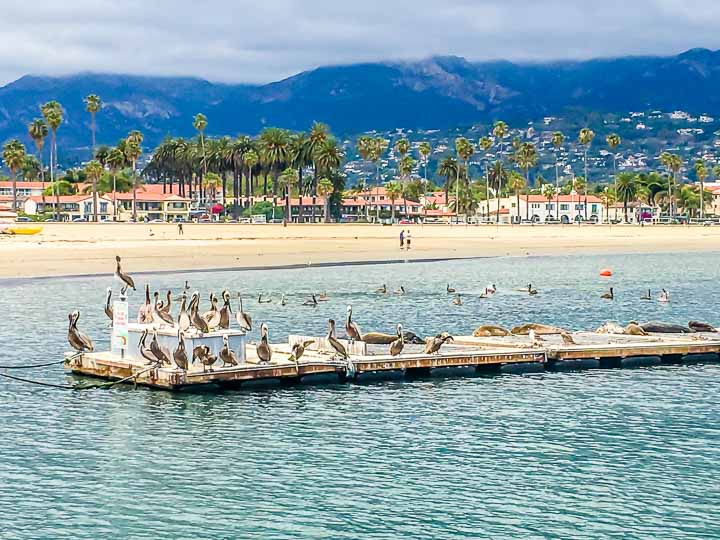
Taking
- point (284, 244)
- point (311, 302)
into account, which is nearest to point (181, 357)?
point (311, 302)

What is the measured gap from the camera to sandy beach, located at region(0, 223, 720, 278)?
272ft

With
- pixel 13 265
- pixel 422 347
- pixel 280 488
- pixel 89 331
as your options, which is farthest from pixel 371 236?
pixel 280 488

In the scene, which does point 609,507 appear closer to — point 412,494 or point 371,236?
point 412,494

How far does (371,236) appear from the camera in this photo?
126 m

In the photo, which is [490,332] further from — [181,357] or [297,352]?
[181,357]

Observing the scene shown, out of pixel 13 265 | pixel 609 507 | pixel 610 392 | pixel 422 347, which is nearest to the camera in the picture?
pixel 609 507

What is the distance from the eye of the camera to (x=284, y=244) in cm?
10850

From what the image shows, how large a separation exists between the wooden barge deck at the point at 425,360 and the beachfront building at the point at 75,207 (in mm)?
154831

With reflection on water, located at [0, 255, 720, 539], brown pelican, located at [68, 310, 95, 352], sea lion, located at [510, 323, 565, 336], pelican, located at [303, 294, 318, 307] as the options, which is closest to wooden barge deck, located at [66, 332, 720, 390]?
brown pelican, located at [68, 310, 95, 352]

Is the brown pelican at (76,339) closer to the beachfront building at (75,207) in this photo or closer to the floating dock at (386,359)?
the floating dock at (386,359)

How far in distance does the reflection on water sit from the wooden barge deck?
0.51 m

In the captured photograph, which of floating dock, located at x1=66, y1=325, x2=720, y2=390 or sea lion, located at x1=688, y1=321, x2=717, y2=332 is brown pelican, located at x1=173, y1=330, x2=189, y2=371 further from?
sea lion, located at x1=688, y1=321, x2=717, y2=332

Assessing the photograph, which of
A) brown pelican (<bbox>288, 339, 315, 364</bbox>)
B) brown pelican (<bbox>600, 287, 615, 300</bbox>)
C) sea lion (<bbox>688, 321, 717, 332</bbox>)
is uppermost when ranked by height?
brown pelican (<bbox>288, 339, 315, 364</bbox>)

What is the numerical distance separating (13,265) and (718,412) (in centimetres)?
5564
